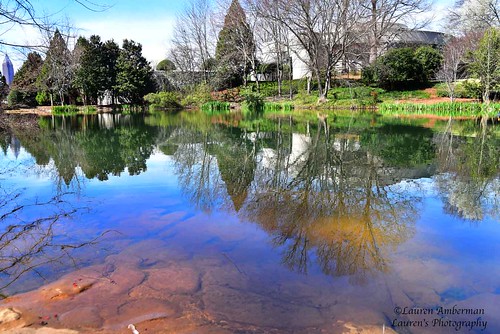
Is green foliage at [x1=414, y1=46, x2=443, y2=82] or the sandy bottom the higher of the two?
green foliage at [x1=414, y1=46, x2=443, y2=82]

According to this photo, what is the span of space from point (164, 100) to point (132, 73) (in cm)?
417

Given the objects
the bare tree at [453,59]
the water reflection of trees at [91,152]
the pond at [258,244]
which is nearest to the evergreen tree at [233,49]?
the bare tree at [453,59]

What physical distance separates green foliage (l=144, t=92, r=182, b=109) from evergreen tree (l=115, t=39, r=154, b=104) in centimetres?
183

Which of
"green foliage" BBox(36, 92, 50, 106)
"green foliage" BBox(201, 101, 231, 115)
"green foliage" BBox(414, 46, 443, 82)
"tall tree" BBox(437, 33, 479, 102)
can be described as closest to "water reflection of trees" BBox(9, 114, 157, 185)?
"green foliage" BBox(201, 101, 231, 115)

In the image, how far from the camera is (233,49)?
118 ft

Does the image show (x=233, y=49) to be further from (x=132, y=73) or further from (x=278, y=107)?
(x=278, y=107)

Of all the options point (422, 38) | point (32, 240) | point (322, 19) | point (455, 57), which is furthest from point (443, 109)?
point (422, 38)

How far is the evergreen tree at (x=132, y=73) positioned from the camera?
3447cm

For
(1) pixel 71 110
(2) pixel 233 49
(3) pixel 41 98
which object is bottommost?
(1) pixel 71 110

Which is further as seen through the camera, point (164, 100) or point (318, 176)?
point (164, 100)

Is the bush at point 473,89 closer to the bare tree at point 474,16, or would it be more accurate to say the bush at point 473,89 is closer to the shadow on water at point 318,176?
the bare tree at point 474,16

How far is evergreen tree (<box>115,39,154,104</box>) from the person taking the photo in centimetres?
3447

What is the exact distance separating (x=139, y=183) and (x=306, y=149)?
486cm

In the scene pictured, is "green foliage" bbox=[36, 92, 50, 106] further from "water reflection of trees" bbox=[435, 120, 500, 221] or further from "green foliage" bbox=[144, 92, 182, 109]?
"water reflection of trees" bbox=[435, 120, 500, 221]
